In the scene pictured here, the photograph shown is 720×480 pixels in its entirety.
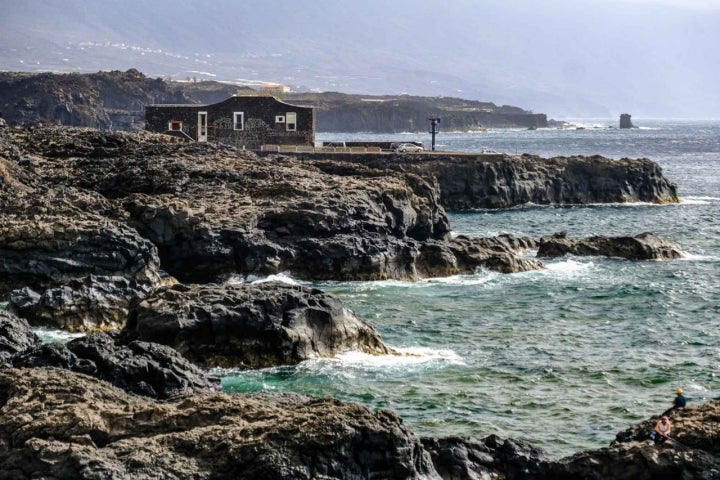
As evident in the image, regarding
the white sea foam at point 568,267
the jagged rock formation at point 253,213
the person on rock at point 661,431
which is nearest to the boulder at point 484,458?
the person on rock at point 661,431

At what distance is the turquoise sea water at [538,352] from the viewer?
31.0 m

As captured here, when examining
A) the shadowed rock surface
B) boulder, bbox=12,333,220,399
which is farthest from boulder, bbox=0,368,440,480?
the shadowed rock surface

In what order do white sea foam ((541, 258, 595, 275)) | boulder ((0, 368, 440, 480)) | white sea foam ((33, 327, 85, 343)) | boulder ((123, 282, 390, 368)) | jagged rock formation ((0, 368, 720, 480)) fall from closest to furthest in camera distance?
boulder ((0, 368, 440, 480)) → jagged rock formation ((0, 368, 720, 480)) → boulder ((123, 282, 390, 368)) → white sea foam ((33, 327, 85, 343)) → white sea foam ((541, 258, 595, 275))

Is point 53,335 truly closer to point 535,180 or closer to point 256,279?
point 256,279

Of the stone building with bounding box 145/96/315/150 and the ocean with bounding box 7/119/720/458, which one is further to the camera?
the stone building with bounding box 145/96/315/150

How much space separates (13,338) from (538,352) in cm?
1569

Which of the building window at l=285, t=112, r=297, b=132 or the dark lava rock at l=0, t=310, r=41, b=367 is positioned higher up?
the building window at l=285, t=112, r=297, b=132

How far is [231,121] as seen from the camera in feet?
297

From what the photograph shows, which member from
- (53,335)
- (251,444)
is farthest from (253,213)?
(251,444)

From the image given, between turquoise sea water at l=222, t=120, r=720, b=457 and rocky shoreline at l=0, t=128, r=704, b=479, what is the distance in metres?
1.69

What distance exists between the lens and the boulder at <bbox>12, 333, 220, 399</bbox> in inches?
1072

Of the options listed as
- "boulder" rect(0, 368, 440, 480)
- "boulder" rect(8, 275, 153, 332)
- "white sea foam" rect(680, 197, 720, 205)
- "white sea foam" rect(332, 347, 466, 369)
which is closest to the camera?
"boulder" rect(0, 368, 440, 480)

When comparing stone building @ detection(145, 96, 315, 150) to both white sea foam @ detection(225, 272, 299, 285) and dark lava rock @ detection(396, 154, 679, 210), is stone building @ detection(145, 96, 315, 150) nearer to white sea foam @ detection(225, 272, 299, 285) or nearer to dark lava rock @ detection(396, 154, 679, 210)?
dark lava rock @ detection(396, 154, 679, 210)

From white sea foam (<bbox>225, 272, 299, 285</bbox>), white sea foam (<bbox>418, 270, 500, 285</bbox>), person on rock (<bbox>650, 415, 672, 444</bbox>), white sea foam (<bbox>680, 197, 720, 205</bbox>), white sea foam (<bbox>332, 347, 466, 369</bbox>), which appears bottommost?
white sea foam (<bbox>680, 197, 720, 205</bbox>)
